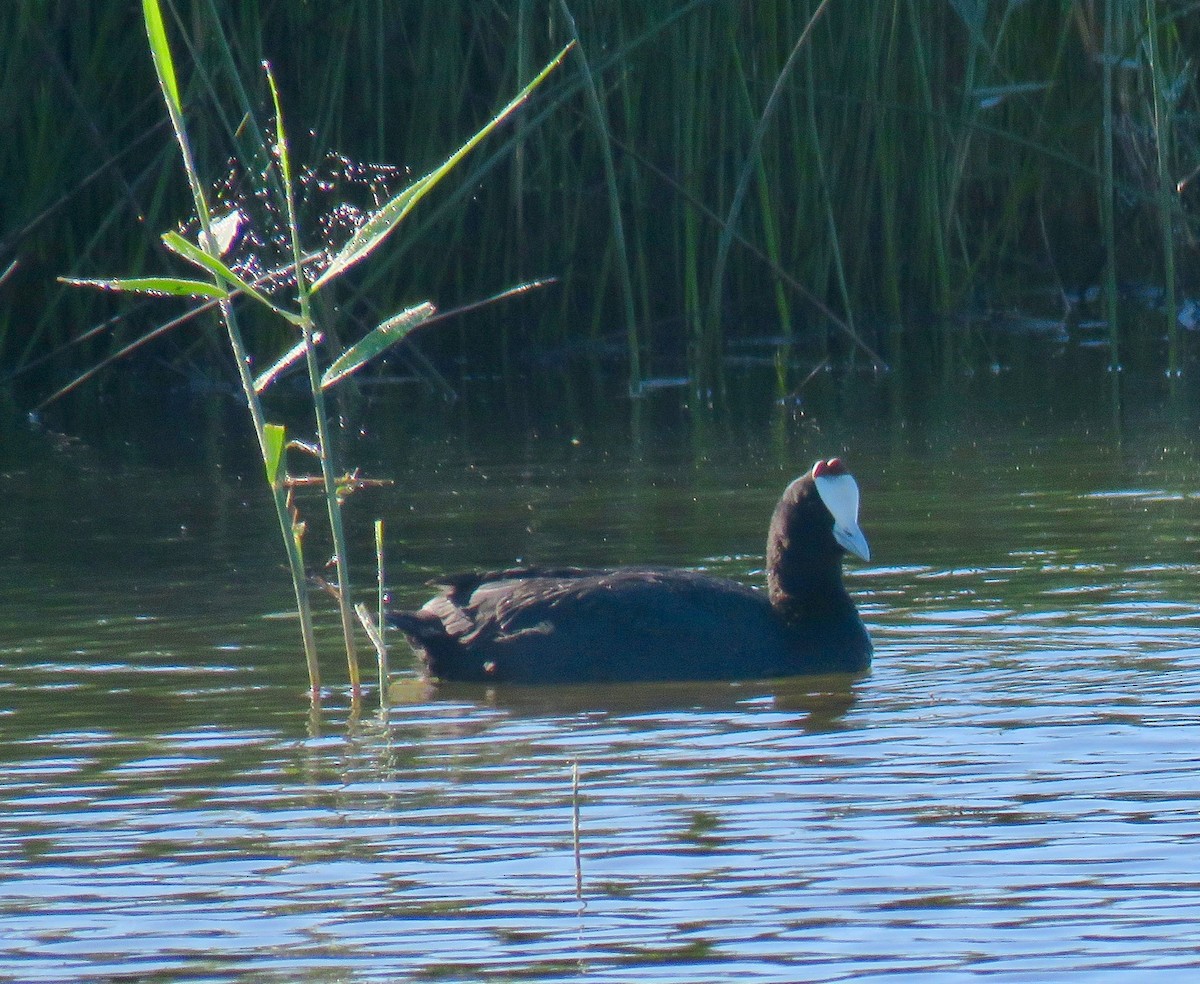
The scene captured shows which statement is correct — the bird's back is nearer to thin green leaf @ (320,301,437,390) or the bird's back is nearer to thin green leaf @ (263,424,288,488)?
thin green leaf @ (263,424,288,488)

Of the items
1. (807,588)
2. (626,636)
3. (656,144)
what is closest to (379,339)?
(626,636)

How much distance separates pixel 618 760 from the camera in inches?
202

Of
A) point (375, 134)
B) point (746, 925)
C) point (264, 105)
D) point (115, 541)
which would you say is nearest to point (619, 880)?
point (746, 925)

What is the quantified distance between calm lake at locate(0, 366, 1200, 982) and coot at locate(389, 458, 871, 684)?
11 cm

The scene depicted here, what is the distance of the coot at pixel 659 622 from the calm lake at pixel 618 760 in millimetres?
114

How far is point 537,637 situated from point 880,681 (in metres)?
0.92

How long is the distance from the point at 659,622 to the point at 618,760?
1.23m

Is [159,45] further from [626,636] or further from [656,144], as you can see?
[656,144]

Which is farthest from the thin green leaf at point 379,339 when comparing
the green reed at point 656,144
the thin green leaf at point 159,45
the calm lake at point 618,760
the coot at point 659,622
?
the green reed at point 656,144

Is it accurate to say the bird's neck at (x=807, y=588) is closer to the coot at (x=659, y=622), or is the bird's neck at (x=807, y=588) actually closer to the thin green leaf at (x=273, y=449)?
the coot at (x=659, y=622)

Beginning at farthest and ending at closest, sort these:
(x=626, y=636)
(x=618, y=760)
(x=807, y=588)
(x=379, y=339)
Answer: (x=807, y=588), (x=626, y=636), (x=379, y=339), (x=618, y=760)

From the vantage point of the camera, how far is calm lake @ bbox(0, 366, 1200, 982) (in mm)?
3744

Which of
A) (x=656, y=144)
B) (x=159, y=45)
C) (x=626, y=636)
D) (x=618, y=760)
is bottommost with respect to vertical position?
(x=618, y=760)

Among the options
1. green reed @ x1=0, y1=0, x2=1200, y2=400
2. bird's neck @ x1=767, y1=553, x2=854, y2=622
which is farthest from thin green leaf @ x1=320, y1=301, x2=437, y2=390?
green reed @ x1=0, y1=0, x2=1200, y2=400
